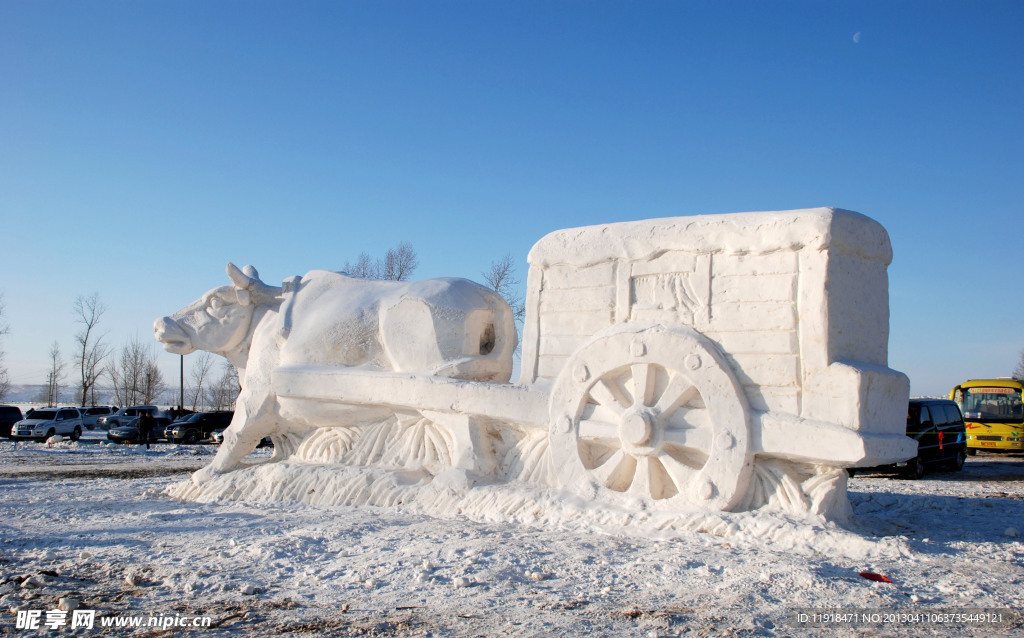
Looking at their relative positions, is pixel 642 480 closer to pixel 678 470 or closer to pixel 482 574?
pixel 678 470

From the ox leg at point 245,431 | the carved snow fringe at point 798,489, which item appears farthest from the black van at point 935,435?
the ox leg at point 245,431

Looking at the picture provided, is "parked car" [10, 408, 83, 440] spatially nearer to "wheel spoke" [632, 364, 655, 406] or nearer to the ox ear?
the ox ear

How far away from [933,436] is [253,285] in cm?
1078

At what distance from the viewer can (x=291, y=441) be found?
7691 millimetres

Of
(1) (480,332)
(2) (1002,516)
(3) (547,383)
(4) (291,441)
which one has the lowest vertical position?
(2) (1002,516)

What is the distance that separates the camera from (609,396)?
579cm

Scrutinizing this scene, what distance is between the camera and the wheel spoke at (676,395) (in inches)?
215

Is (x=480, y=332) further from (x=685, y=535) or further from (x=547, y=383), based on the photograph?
(x=685, y=535)

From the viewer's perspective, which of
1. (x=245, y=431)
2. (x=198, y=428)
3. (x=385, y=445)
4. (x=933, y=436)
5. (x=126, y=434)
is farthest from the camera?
(x=198, y=428)

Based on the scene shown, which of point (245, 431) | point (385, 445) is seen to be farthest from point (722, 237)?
point (245, 431)

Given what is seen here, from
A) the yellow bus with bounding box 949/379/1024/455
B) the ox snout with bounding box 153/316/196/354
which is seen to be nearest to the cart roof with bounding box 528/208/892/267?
the ox snout with bounding box 153/316/196/354

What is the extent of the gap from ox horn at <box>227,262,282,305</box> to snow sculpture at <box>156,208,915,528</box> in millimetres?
484

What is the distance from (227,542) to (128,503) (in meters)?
2.50

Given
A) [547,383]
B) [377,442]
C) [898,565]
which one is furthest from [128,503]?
[898,565]
